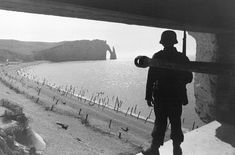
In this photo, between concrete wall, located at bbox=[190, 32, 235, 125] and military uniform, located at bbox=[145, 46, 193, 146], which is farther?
concrete wall, located at bbox=[190, 32, 235, 125]

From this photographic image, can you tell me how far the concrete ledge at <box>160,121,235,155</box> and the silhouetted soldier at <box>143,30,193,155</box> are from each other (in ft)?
8.71

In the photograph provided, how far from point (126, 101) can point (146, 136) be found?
45512mm

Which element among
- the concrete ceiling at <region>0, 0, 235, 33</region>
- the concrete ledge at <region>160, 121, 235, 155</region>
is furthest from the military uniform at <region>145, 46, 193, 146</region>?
the concrete ledge at <region>160, 121, 235, 155</region>

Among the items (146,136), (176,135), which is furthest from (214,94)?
(146,136)

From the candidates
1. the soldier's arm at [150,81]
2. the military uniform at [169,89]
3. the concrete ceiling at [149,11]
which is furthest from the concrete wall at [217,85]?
the soldier's arm at [150,81]

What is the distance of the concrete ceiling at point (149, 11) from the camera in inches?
243

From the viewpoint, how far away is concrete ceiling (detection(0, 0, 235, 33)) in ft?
20.2

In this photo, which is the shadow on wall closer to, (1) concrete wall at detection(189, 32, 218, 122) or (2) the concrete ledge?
(2) the concrete ledge

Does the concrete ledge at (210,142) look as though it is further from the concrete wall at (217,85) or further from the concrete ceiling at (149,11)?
the concrete ceiling at (149,11)

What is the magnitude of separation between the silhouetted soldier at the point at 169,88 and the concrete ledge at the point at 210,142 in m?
2.65

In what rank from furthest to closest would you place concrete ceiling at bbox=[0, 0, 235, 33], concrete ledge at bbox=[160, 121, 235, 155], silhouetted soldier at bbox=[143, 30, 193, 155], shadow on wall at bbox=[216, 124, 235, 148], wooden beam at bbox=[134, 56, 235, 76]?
shadow on wall at bbox=[216, 124, 235, 148], concrete ledge at bbox=[160, 121, 235, 155], concrete ceiling at bbox=[0, 0, 235, 33], silhouetted soldier at bbox=[143, 30, 193, 155], wooden beam at bbox=[134, 56, 235, 76]

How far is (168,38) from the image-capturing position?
577 centimetres

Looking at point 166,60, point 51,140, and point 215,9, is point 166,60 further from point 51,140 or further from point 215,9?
point 51,140

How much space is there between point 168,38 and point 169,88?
951 millimetres
